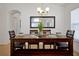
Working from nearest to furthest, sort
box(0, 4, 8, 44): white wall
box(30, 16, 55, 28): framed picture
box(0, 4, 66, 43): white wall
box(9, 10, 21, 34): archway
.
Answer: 1. box(0, 4, 8, 44): white wall
2. box(0, 4, 66, 43): white wall
3. box(30, 16, 55, 28): framed picture
4. box(9, 10, 21, 34): archway

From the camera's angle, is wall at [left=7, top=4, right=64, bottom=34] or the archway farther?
the archway

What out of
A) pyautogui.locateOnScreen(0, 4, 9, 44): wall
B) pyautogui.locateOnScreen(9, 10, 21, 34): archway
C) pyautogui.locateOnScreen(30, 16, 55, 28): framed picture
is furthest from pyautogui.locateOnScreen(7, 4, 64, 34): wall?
pyautogui.locateOnScreen(0, 4, 9, 44): wall

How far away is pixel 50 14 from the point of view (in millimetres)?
9672

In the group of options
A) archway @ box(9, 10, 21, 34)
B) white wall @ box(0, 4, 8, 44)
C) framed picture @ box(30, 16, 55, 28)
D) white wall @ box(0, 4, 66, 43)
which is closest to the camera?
white wall @ box(0, 4, 8, 44)

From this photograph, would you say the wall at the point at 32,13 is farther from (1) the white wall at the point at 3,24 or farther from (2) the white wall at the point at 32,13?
(1) the white wall at the point at 3,24

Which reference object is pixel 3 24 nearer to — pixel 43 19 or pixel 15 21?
pixel 15 21

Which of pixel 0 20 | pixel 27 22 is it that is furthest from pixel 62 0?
pixel 27 22

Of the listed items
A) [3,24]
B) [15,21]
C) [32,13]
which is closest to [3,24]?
[3,24]

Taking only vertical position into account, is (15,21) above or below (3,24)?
above

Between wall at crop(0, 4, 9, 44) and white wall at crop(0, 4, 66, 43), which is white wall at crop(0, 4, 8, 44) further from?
white wall at crop(0, 4, 66, 43)

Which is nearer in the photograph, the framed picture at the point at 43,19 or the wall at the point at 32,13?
the wall at the point at 32,13

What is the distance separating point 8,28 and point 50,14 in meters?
2.68

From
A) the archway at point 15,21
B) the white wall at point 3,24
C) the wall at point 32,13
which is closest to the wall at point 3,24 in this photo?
the white wall at point 3,24

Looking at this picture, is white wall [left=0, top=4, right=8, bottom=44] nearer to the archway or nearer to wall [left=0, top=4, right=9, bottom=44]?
wall [left=0, top=4, right=9, bottom=44]
